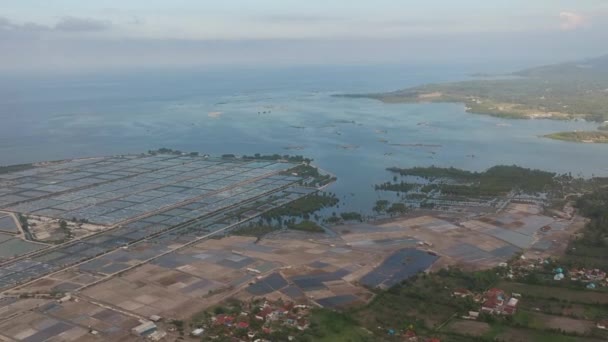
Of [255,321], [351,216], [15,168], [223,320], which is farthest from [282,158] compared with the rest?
[255,321]

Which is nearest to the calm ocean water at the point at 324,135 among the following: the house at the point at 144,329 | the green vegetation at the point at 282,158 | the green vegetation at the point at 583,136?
the green vegetation at the point at 282,158

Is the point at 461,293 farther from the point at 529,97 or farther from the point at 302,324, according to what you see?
the point at 529,97

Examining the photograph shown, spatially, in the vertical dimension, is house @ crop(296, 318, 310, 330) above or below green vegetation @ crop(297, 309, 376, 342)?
above

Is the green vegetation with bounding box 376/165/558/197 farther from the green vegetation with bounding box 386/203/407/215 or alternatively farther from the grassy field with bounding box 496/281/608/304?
the grassy field with bounding box 496/281/608/304

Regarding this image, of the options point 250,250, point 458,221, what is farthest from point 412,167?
point 250,250

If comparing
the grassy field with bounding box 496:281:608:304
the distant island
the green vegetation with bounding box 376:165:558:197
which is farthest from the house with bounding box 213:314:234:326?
the distant island

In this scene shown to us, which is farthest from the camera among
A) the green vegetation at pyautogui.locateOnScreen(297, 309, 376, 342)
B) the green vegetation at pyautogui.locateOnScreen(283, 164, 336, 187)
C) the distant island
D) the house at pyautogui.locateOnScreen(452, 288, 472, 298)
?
the distant island

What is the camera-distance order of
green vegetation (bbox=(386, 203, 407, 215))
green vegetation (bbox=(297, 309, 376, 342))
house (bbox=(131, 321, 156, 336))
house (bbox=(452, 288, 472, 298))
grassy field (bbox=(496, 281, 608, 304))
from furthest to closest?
green vegetation (bbox=(386, 203, 407, 215)), house (bbox=(452, 288, 472, 298)), grassy field (bbox=(496, 281, 608, 304)), house (bbox=(131, 321, 156, 336)), green vegetation (bbox=(297, 309, 376, 342))
